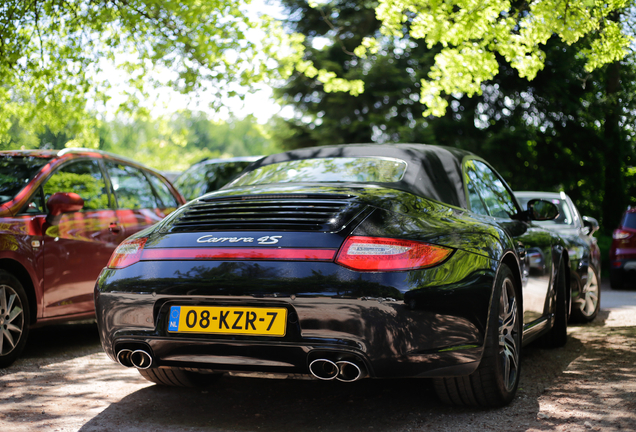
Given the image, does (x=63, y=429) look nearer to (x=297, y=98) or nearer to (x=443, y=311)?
(x=443, y=311)

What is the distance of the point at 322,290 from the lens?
3.05 meters

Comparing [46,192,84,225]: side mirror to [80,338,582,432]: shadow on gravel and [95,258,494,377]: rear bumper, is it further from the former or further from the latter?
[95,258,494,377]: rear bumper

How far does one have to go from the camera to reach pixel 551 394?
13.7ft

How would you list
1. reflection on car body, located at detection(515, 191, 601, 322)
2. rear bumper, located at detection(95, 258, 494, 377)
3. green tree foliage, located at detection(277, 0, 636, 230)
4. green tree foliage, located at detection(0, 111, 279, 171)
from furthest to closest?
green tree foliage, located at detection(277, 0, 636, 230) → green tree foliage, located at detection(0, 111, 279, 171) → reflection on car body, located at detection(515, 191, 601, 322) → rear bumper, located at detection(95, 258, 494, 377)

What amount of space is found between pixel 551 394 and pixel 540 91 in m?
18.0

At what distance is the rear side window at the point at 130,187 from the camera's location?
6.57 metres

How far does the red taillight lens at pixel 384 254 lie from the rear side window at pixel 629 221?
978cm

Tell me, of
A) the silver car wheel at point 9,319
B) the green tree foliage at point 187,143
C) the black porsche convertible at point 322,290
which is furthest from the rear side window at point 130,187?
the green tree foliage at point 187,143

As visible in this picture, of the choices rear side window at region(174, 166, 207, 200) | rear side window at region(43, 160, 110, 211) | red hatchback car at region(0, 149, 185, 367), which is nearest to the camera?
red hatchback car at region(0, 149, 185, 367)

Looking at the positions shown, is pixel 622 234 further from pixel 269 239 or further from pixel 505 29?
pixel 269 239

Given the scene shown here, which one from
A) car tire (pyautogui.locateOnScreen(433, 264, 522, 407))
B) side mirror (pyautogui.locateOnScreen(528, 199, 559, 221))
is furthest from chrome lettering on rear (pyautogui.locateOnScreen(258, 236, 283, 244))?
side mirror (pyautogui.locateOnScreen(528, 199, 559, 221))

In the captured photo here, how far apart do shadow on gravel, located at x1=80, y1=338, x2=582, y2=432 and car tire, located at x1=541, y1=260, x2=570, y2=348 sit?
39.5 inches

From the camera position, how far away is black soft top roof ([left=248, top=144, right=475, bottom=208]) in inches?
157

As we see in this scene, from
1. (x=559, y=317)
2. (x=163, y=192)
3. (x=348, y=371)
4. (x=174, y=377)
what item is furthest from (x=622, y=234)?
(x=348, y=371)
